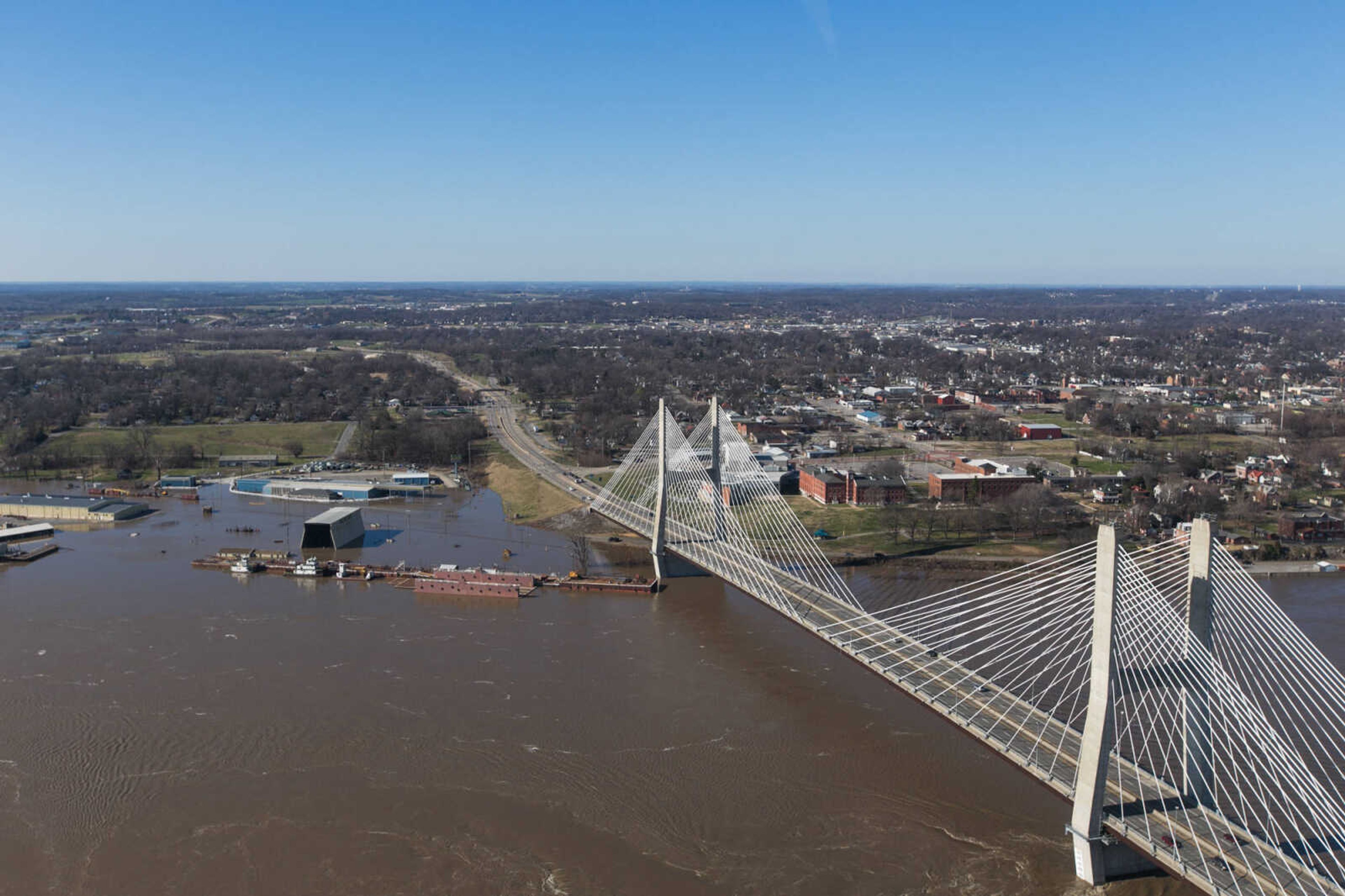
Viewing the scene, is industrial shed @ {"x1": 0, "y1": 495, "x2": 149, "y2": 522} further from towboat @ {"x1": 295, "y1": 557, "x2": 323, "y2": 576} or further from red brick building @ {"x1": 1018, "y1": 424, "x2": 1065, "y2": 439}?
red brick building @ {"x1": 1018, "y1": 424, "x2": 1065, "y2": 439}

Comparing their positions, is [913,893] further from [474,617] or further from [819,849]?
[474,617]

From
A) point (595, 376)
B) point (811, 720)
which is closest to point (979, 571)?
point (811, 720)

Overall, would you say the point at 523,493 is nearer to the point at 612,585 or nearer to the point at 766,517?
the point at 766,517

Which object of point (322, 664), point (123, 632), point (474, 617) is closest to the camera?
point (322, 664)

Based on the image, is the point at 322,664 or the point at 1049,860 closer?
the point at 1049,860

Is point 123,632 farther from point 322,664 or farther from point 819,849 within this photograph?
point 819,849

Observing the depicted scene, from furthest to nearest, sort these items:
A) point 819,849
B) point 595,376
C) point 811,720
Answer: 1. point 595,376
2. point 811,720
3. point 819,849

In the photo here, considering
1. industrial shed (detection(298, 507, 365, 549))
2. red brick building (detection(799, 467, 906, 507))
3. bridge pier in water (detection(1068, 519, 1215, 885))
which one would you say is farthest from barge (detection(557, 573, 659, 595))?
bridge pier in water (detection(1068, 519, 1215, 885))
